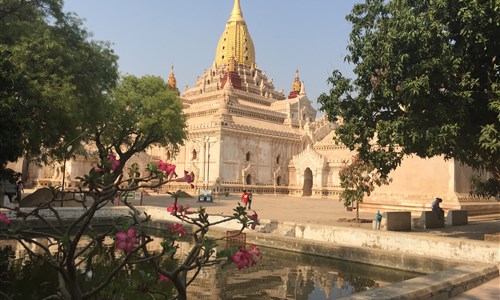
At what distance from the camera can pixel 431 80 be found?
11.3 m

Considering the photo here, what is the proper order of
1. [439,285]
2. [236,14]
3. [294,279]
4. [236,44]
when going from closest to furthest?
[439,285], [294,279], [236,44], [236,14]

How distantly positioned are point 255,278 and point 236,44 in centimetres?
6338

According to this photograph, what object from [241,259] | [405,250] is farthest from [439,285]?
[405,250]

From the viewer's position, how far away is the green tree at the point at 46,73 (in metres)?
14.3

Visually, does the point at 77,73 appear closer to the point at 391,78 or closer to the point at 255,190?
the point at 391,78

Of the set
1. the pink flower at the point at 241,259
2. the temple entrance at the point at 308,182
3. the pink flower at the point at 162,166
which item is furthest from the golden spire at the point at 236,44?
the pink flower at the point at 241,259

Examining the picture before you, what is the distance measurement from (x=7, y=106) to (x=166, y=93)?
2498 cm

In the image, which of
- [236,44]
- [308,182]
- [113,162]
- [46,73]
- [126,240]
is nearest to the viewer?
[126,240]

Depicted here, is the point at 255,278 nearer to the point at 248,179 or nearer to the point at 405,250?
the point at 405,250

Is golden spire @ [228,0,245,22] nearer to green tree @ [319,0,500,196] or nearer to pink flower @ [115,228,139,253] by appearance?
green tree @ [319,0,500,196]

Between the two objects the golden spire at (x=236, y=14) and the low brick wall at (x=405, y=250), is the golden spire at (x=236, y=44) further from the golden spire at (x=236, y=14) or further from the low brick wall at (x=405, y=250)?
the low brick wall at (x=405, y=250)

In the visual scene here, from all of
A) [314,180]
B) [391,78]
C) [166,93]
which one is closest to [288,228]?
[391,78]

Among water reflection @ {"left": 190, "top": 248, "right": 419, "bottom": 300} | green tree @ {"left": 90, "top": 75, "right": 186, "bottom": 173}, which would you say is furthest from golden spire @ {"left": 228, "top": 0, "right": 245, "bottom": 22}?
water reflection @ {"left": 190, "top": 248, "right": 419, "bottom": 300}

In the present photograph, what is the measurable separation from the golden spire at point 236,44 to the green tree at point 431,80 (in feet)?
186
